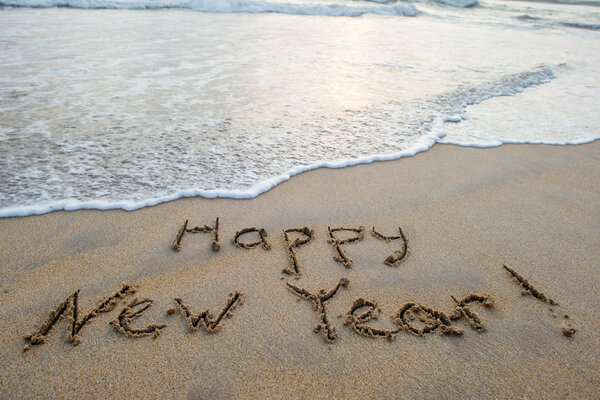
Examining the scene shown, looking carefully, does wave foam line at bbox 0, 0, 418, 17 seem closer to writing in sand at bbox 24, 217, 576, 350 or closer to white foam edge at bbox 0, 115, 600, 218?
white foam edge at bbox 0, 115, 600, 218

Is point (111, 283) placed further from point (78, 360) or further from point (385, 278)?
point (385, 278)

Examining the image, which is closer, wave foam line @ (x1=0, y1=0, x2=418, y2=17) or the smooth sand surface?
the smooth sand surface

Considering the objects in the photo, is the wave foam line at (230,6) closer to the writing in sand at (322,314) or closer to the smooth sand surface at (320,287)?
the smooth sand surface at (320,287)

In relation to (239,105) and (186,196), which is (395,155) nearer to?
(186,196)

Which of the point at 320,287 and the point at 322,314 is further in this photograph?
the point at 320,287

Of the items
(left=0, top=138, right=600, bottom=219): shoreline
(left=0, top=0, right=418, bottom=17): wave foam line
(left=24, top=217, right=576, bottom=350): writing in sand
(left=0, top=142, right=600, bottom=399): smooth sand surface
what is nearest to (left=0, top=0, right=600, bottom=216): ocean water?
(left=0, top=138, right=600, bottom=219): shoreline

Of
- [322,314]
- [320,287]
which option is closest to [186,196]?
[320,287]
